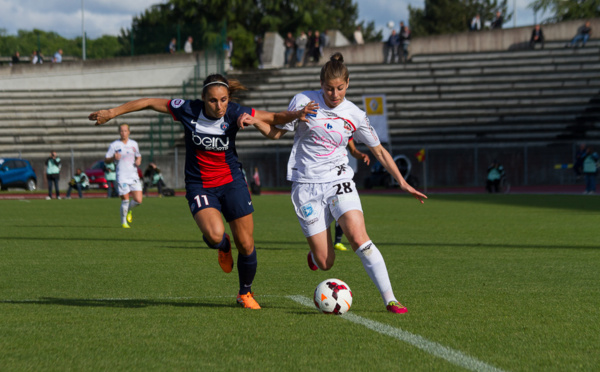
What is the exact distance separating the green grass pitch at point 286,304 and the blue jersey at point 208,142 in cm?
114

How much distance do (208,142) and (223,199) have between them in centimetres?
54

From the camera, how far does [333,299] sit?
6.39 m

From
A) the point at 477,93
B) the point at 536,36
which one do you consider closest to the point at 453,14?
the point at 536,36

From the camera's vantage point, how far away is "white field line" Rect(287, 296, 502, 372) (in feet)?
15.1

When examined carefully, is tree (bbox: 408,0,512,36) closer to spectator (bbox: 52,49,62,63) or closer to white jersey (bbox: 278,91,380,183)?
spectator (bbox: 52,49,62,63)

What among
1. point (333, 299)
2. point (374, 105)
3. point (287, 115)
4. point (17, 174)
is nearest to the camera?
point (333, 299)

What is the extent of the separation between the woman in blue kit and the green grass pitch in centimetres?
57

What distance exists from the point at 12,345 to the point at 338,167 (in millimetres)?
2998

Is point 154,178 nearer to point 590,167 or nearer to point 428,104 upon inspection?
point 428,104

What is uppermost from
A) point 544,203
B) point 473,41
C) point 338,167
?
point 473,41

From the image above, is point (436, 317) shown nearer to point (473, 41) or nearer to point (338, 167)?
point (338, 167)

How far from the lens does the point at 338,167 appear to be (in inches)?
270

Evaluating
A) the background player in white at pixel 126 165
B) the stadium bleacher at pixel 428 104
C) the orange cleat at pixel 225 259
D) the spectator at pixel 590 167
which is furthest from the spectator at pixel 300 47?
the orange cleat at pixel 225 259

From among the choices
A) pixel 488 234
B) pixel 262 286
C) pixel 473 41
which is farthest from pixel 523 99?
pixel 262 286
